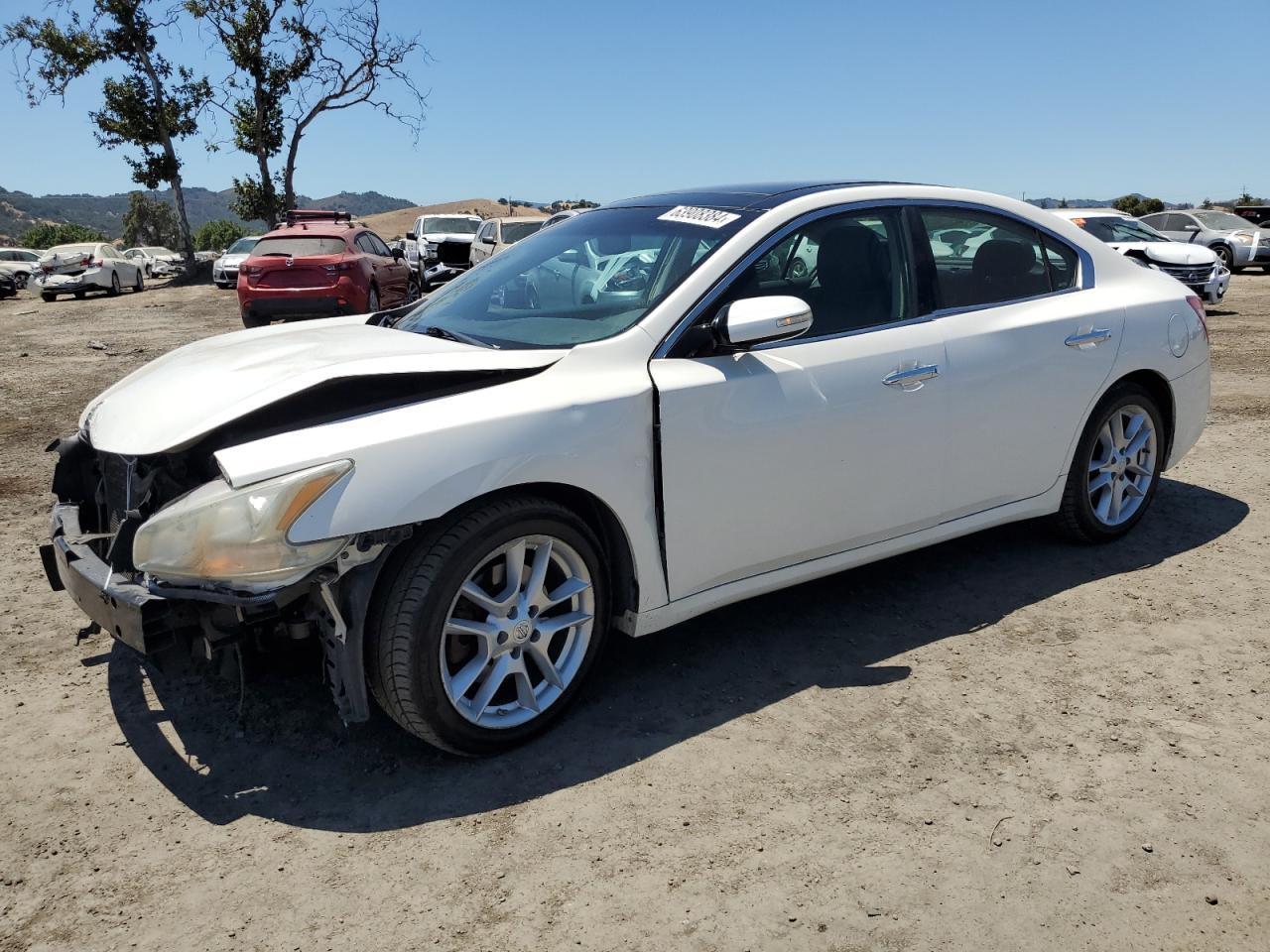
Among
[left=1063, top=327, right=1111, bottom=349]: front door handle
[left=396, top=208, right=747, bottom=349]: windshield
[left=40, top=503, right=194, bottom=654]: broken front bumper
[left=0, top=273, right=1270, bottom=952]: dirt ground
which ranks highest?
[left=396, top=208, right=747, bottom=349]: windshield

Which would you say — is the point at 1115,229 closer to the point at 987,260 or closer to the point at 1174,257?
the point at 1174,257

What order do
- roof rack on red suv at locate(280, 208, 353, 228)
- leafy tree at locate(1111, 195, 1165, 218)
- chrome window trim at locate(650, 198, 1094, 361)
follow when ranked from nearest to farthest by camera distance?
chrome window trim at locate(650, 198, 1094, 361)
roof rack on red suv at locate(280, 208, 353, 228)
leafy tree at locate(1111, 195, 1165, 218)

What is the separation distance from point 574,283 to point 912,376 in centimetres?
129

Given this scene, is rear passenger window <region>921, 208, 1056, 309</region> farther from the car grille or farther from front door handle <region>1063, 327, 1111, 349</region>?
the car grille

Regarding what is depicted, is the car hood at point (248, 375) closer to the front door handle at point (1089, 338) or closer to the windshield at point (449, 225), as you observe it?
the front door handle at point (1089, 338)

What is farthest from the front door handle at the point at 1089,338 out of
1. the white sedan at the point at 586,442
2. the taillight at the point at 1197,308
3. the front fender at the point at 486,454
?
the front fender at the point at 486,454

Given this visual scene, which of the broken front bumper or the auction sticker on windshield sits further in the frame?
the auction sticker on windshield

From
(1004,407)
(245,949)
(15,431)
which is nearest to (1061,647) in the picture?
(1004,407)

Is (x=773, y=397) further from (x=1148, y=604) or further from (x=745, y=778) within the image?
(x=1148, y=604)

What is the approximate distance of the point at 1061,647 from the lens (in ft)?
12.3

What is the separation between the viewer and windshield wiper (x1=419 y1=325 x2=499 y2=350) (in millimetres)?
3397

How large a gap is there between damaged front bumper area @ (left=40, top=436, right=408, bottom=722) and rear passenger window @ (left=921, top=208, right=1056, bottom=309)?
8.04ft

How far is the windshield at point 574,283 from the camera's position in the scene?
3.37 m

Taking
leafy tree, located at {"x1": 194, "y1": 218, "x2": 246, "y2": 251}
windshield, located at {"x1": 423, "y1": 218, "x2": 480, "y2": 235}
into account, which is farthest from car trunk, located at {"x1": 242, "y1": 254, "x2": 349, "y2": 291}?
leafy tree, located at {"x1": 194, "y1": 218, "x2": 246, "y2": 251}
